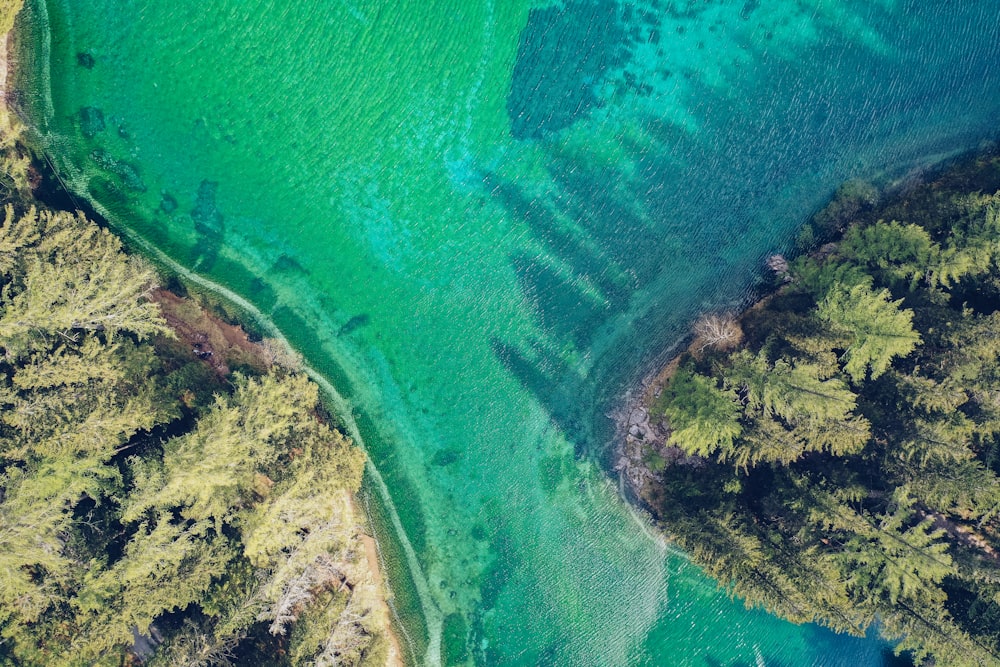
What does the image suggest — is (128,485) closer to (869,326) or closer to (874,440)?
(869,326)

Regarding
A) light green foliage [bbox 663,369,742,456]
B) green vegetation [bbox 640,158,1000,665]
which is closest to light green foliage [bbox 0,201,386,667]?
light green foliage [bbox 663,369,742,456]

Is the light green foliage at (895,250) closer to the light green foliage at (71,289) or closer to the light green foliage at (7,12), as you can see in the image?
the light green foliage at (71,289)

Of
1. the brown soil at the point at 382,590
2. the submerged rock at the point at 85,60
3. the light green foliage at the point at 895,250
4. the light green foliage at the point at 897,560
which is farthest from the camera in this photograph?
the brown soil at the point at 382,590

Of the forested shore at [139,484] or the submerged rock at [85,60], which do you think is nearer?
the forested shore at [139,484]

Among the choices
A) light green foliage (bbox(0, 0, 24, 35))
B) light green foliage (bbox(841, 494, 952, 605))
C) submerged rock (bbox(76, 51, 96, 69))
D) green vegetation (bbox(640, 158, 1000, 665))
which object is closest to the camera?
light green foliage (bbox(841, 494, 952, 605))

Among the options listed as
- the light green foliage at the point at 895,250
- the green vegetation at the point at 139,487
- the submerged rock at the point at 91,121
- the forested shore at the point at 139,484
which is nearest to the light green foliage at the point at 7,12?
the submerged rock at the point at 91,121

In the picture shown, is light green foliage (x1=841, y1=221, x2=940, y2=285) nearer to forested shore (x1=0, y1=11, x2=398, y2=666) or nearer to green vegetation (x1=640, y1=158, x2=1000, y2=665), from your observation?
green vegetation (x1=640, y1=158, x2=1000, y2=665)
